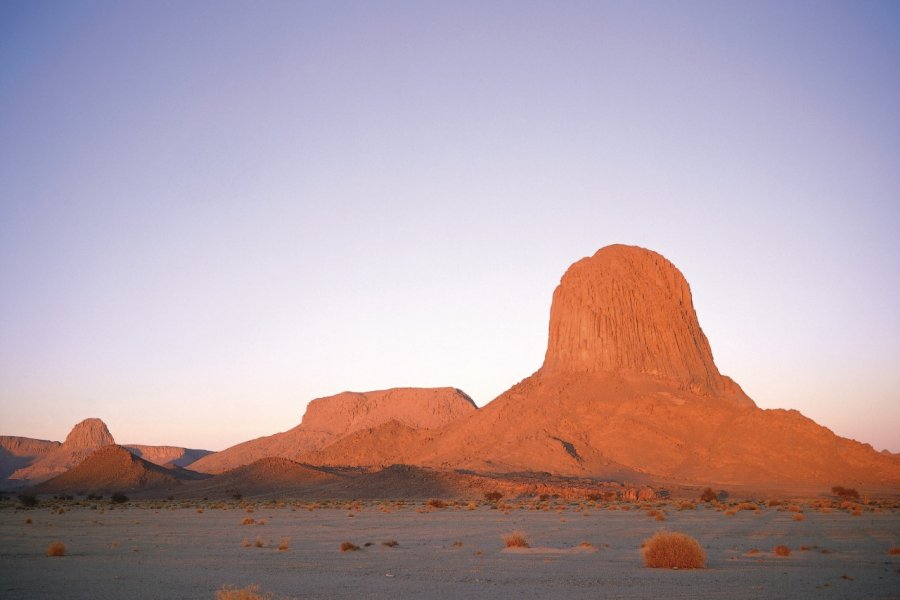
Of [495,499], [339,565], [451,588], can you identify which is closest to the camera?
[451,588]

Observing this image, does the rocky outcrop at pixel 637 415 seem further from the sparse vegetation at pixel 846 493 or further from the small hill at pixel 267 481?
the small hill at pixel 267 481

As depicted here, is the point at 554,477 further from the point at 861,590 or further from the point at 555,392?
the point at 861,590

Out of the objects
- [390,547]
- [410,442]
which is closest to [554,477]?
[410,442]

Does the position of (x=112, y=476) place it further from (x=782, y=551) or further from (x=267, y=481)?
(x=782, y=551)

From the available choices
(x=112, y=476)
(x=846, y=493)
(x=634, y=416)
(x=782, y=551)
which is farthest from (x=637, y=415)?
(x=782, y=551)

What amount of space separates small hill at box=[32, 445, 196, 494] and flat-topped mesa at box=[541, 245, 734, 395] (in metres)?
60.1

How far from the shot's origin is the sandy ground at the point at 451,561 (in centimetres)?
1686

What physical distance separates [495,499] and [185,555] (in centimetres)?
4194

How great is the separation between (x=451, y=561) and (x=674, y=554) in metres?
6.43

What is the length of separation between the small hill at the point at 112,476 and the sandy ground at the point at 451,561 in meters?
66.2

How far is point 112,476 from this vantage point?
10594cm

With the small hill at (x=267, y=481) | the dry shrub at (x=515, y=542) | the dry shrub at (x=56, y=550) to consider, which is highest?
the small hill at (x=267, y=481)

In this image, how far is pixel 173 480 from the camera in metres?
103

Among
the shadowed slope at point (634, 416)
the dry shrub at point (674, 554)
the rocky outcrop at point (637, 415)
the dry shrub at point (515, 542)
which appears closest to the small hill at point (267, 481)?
the rocky outcrop at point (637, 415)
